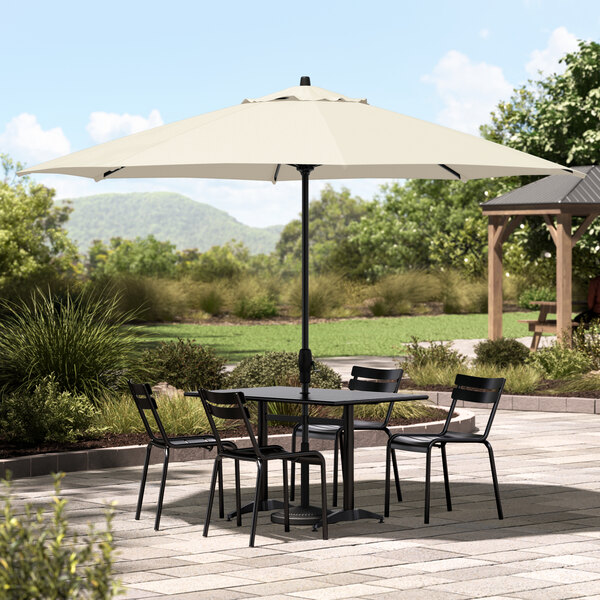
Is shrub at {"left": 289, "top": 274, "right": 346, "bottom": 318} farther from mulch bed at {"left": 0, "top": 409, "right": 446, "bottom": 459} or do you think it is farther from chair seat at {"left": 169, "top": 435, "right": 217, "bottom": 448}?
chair seat at {"left": 169, "top": 435, "right": 217, "bottom": 448}

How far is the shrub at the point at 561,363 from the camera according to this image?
14.5 m

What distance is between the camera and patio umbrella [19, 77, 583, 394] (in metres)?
6.59

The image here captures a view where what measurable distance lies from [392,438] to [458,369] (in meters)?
7.13

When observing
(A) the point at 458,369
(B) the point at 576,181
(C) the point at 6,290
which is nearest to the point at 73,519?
(A) the point at 458,369

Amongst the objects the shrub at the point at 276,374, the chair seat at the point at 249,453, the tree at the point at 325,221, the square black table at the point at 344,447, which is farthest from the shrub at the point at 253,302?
A: the tree at the point at 325,221

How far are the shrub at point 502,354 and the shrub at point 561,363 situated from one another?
0.80 feet

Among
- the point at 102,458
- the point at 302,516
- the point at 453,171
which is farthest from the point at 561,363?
the point at 302,516

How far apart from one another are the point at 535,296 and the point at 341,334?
36.9ft

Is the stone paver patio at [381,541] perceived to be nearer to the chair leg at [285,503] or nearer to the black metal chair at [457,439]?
the chair leg at [285,503]

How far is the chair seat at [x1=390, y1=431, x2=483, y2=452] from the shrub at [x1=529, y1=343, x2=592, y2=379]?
7.31m

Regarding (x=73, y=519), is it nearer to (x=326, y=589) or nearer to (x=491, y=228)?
(x=326, y=589)

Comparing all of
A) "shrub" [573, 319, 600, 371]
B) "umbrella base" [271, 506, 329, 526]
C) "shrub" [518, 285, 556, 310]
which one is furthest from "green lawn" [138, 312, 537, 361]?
"umbrella base" [271, 506, 329, 526]

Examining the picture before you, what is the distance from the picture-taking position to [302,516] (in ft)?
23.4

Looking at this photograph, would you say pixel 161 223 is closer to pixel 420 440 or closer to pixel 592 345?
pixel 592 345
